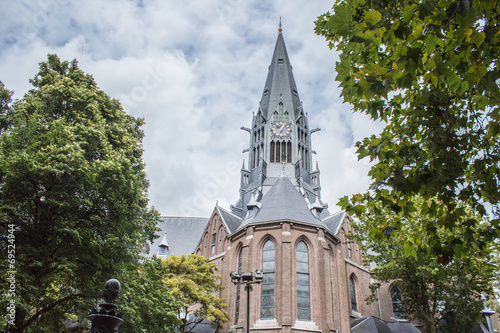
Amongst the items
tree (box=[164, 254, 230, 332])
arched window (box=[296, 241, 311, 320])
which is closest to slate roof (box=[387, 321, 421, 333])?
arched window (box=[296, 241, 311, 320])

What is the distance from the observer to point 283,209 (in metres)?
28.0

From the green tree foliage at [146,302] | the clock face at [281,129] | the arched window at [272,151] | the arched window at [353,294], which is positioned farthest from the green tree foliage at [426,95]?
the clock face at [281,129]

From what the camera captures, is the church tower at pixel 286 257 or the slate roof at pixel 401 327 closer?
the church tower at pixel 286 257

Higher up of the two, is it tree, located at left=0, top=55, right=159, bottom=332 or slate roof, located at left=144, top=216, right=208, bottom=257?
slate roof, located at left=144, top=216, right=208, bottom=257

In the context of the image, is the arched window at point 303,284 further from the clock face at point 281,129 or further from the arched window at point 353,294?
the clock face at point 281,129

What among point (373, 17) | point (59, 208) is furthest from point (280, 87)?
point (373, 17)

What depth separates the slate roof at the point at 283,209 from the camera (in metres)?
27.3

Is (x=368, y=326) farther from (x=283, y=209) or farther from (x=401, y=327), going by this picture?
(x=283, y=209)

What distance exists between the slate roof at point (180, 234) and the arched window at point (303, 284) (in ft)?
59.4

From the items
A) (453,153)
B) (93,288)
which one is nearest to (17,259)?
(93,288)

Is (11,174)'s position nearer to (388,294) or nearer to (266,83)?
(388,294)

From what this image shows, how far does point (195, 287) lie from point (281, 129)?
24.8m

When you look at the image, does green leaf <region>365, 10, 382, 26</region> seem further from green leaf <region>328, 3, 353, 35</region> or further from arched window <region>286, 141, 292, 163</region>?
arched window <region>286, 141, 292, 163</region>

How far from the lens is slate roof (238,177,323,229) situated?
27.3 m
